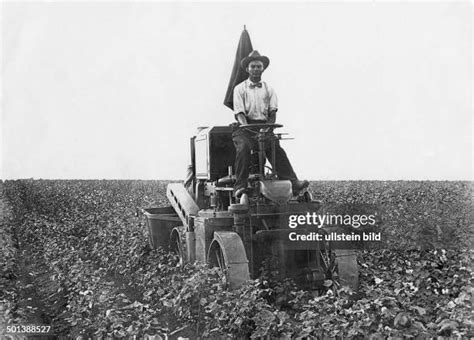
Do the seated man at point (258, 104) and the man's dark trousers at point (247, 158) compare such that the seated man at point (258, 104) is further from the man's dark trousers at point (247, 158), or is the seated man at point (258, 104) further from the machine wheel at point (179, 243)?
the machine wheel at point (179, 243)

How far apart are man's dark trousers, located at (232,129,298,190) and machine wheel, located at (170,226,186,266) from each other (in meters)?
1.46

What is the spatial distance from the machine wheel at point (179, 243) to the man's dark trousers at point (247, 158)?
4.79ft

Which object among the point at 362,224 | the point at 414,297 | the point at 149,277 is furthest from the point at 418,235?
the point at 149,277

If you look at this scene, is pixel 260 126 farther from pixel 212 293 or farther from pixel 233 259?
pixel 212 293

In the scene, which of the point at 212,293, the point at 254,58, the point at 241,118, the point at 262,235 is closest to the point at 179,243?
the point at 262,235

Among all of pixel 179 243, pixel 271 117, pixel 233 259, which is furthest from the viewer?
pixel 179 243

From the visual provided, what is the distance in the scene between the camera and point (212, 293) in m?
5.40

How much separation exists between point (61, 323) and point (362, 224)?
3287 mm

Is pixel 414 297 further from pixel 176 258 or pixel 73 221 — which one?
pixel 73 221

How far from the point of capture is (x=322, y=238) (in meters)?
6.20

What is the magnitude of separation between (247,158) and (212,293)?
5.32ft

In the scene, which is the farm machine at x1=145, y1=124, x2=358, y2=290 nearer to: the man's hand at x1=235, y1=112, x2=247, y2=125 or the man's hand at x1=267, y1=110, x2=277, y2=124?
the man's hand at x1=235, y1=112, x2=247, y2=125

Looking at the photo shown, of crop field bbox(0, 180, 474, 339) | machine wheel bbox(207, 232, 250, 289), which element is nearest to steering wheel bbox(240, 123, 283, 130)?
machine wheel bbox(207, 232, 250, 289)

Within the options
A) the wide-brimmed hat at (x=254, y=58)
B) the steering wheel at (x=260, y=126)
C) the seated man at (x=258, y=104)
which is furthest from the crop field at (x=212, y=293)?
the wide-brimmed hat at (x=254, y=58)
